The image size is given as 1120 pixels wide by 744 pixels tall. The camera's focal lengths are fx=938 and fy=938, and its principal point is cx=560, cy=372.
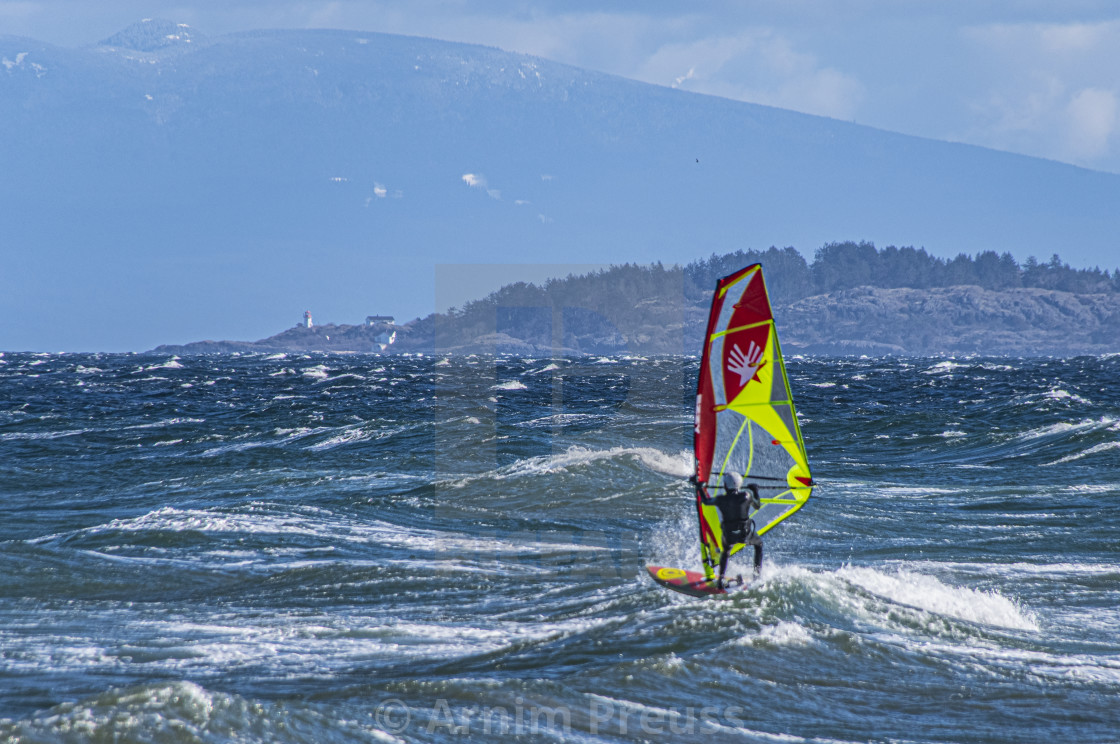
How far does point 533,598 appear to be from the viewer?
33.6ft

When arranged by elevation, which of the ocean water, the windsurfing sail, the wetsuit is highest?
the windsurfing sail

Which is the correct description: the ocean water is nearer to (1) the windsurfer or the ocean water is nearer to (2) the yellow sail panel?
(1) the windsurfer

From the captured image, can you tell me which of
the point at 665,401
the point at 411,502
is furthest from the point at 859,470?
the point at 665,401

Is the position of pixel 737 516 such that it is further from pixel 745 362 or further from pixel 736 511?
pixel 745 362

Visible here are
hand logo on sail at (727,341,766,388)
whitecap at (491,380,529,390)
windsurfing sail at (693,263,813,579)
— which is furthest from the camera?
whitecap at (491,380,529,390)

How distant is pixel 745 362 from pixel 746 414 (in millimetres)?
569

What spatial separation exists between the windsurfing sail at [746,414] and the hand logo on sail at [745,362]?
10 millimetres

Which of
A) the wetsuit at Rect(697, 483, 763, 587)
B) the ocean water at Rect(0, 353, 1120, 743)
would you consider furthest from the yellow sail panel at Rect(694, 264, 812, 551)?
the ocean water at Rect(0, 353, 1120, 743)

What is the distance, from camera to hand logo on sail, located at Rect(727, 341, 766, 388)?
9.57 meters

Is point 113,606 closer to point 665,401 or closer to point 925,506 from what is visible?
point 925,506

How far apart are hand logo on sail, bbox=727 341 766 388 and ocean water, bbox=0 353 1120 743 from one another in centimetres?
229

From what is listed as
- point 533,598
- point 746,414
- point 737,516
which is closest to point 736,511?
point 737,516

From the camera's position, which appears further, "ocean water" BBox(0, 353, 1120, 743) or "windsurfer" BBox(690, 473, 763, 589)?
"windsurfer" BBox(690, 473, 763, 589)

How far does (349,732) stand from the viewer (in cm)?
647
